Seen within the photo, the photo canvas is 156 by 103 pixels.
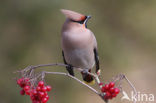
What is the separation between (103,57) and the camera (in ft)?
16.6

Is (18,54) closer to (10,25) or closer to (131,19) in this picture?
(10,25)

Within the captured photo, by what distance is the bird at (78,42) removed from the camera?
1.99 metres

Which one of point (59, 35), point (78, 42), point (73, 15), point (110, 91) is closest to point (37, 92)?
point (110, 91)

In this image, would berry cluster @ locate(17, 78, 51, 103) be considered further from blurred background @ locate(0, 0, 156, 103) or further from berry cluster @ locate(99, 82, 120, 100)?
blurred background @ locate(0, 0, 156, 103)

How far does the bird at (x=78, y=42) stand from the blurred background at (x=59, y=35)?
68.2 inches

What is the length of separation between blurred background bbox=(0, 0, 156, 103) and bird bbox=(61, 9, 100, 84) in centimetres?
173

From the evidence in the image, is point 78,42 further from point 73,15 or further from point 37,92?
point 37,92

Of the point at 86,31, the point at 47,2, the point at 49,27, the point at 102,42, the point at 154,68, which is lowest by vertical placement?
the point at 154,68

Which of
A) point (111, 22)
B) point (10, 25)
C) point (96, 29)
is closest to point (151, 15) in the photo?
point (111, 22)

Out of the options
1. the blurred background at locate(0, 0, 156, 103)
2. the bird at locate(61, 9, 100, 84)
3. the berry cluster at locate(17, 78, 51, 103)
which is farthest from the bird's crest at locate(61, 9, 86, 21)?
the blurred background at locate(0, 0, 156, 103)

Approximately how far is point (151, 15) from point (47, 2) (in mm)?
2183

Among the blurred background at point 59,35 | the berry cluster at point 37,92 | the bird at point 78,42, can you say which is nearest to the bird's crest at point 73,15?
the bird at point 78,42

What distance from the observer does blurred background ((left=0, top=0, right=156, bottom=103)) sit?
14.6 ft

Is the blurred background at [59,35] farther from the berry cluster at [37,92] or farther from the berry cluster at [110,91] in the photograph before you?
the berry cluster at [110,91]
